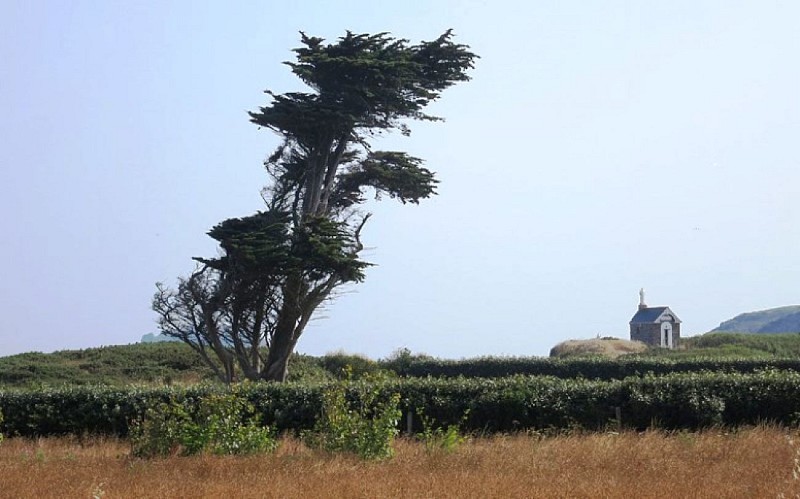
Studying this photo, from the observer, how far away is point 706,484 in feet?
36.5

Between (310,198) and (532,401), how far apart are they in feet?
56.5

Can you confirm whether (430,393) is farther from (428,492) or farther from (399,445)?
(428,492)

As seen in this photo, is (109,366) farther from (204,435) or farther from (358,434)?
(358,434)

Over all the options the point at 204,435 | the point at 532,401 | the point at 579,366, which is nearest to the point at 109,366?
the point at 579,366

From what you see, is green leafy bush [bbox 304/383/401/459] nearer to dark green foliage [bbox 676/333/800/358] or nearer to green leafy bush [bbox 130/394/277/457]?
green leafy bush [bbox 130/394/277/457]

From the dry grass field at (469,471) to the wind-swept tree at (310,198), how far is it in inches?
607

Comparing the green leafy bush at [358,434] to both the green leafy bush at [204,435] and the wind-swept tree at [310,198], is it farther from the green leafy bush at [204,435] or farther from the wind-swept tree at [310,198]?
the wind-swept tree at [310,198]

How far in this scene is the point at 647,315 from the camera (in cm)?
6009

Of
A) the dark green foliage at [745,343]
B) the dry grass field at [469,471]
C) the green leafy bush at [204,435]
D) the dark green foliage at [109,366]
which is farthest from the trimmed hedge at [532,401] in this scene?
the dark green foliage at [745,343]

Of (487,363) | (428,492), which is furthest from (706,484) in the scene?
(487,363)

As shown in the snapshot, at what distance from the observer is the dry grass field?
1070 cm

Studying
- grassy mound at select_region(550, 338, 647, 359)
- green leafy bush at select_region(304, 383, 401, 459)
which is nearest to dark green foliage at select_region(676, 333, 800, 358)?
grassy mound at select_region(550, 338, 647, 359)

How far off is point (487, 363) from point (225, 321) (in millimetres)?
12139

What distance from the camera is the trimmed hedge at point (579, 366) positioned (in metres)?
33.1
